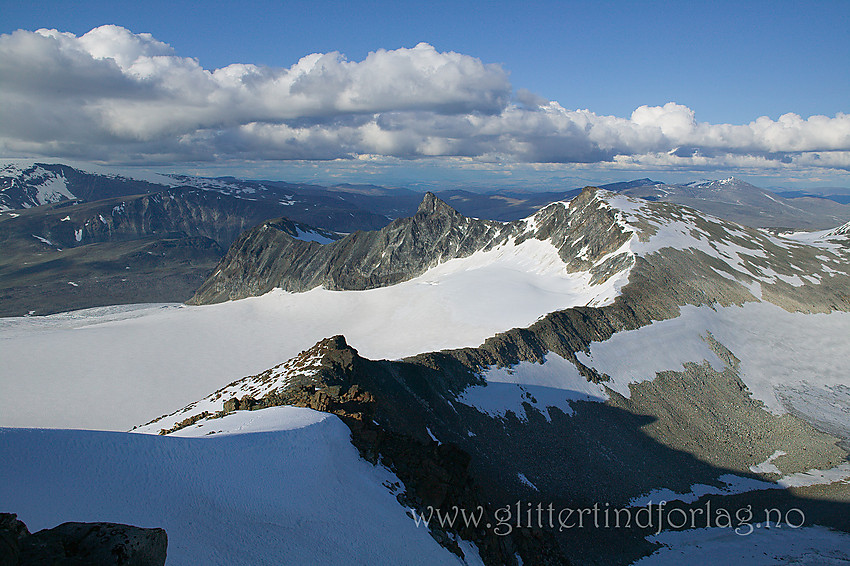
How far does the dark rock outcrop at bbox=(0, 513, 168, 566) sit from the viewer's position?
6617 millimetres

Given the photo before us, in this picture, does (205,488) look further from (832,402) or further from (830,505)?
(832,402)

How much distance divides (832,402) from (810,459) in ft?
48.2

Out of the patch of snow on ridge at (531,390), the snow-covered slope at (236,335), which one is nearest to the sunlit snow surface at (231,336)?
the snow-covered slope at (236,335)

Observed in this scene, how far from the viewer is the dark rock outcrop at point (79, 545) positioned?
21.7 ft

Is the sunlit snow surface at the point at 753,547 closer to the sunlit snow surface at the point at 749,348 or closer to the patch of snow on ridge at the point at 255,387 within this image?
the sunlit snow surface at the point at 749,348

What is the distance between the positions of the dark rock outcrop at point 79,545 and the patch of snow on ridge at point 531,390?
27.3 metres

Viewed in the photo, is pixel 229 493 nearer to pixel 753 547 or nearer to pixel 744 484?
pixel 753 547

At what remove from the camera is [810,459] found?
36938mm

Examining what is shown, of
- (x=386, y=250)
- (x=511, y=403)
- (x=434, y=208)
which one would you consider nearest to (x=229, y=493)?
(x=511, y=403)

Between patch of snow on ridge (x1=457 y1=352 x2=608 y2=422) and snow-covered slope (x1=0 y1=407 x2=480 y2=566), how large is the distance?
17455mm

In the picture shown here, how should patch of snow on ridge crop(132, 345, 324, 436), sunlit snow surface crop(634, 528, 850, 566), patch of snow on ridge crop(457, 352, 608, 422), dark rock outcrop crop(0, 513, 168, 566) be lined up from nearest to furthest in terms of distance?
dark rock outcrop crop(0, 513, 168, 566) < sunlit snow surface crop(634, 528, 850, 566) < patch of snow on ridge crop(132, 345, 324, 436) < patch of snow on ridge crop(457, 352, 608, 422)

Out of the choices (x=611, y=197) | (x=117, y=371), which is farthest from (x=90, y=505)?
(x=611, y=197)

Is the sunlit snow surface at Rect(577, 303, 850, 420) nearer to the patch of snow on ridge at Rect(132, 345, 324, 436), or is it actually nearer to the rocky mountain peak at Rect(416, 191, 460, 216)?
the patch of snow on ridge at Rect(132, 345, 324, 436)

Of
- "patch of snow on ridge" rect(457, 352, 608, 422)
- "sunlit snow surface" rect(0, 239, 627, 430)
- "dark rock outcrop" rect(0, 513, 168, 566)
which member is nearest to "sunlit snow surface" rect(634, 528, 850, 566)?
"patch of snow on ridge" rect(457, 352, 608, 422)
